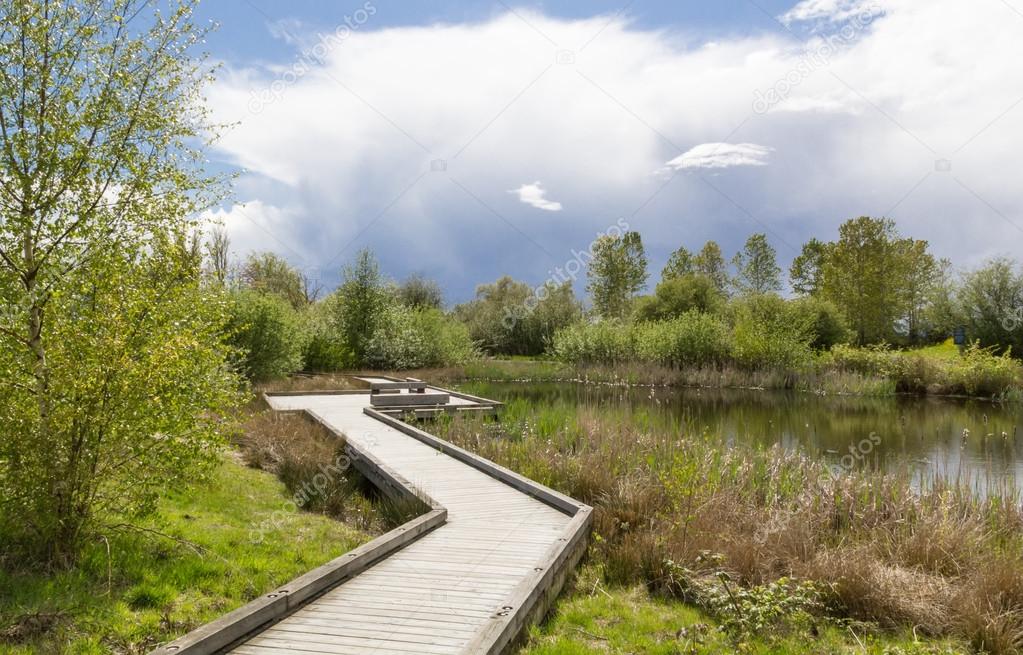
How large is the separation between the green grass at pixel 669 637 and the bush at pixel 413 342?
25827 mm

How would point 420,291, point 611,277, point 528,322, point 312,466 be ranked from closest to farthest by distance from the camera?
point 312,466 < point 528,322 < point 420,291 < point 611,277

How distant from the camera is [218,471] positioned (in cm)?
944

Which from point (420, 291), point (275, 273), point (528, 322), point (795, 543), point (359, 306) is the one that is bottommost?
point (795, 543)

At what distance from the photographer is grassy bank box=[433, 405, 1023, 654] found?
16.5ft

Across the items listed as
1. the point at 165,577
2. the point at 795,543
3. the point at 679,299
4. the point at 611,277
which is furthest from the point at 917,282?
the point at 165,577

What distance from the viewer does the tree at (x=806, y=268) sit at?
5343 centimetres

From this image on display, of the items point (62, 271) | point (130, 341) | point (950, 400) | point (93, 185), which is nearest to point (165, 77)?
point (93, 185)

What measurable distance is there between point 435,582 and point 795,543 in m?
3.43

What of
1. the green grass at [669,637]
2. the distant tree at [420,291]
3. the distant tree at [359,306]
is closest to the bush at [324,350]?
the distant tree at [359,306]

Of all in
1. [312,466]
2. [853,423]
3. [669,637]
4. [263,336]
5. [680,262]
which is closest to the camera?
[669,637]

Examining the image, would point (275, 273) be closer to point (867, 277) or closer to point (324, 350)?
point (324, 350)

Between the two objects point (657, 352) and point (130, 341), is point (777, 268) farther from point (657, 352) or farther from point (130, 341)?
point (130, 341)

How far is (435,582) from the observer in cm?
498

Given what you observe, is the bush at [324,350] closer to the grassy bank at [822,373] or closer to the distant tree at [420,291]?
the grassy bank at [822,373]
